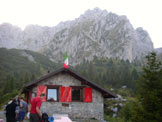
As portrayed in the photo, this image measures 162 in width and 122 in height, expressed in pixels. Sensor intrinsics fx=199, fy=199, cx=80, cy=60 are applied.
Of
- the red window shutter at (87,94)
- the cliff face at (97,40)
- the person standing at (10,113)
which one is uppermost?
the cliff face at (97,40)

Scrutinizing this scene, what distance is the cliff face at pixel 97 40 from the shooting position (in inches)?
5999

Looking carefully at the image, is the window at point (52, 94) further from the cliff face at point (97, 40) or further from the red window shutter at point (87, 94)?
the cliff face at point (97, 40)

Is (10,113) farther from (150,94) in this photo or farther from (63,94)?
(63,94)

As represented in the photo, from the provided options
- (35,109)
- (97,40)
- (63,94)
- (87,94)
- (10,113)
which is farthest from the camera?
(97,40)

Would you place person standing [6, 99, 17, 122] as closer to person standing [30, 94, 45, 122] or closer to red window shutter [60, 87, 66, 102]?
person standing [30, 94, 45, 122]

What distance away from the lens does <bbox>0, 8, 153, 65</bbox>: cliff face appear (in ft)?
500

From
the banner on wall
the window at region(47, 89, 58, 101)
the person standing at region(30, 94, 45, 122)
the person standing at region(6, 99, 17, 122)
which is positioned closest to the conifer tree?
the banner on wall

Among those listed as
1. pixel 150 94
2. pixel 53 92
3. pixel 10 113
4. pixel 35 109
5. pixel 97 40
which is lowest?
pixel 10 113

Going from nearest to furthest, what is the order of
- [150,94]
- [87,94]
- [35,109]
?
[35,109] → [150,94] → [87,94]

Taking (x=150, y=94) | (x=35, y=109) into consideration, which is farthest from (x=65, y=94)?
(x=35, y=109)

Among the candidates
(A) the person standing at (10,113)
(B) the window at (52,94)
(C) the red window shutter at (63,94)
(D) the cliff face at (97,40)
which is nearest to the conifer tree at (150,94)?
(C) the red window shutter at (63,94)

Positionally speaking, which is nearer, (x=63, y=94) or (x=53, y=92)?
(x=63, y=94)

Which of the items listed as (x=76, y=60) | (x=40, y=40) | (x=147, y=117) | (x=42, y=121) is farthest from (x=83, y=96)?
(x=40, y=40)

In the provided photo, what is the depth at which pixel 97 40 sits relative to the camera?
15900cm
